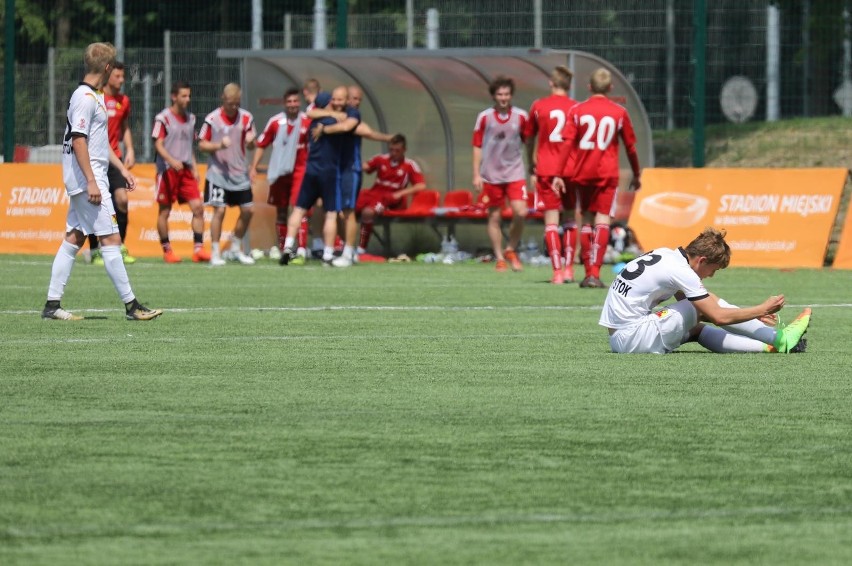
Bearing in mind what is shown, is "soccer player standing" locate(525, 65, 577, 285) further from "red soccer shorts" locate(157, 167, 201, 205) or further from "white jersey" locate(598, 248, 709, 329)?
"white jersey" locate(598, 248, 709, 329)

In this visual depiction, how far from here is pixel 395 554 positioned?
488 centimetres

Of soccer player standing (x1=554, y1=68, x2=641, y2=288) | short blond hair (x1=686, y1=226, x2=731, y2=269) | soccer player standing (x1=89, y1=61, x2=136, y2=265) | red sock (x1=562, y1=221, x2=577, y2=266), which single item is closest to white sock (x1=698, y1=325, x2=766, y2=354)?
short blond hair (x1=686, y1=226, x2=731, y2=269)

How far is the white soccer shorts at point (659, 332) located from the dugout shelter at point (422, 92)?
13.3 metres

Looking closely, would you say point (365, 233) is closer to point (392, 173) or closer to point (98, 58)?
point (392, 173)

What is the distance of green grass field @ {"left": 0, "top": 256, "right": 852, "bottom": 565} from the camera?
16.6 ft

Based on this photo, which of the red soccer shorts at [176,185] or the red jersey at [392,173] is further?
the red jersey at [392,173]

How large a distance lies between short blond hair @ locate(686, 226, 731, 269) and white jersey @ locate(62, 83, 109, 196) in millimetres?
4351

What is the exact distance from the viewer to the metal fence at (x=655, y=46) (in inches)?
915

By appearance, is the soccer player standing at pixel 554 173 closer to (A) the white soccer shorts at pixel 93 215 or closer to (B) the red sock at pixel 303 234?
(B) the red sock at pixel 303 234

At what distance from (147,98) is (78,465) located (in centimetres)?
2157

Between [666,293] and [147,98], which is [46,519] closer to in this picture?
[666,293]

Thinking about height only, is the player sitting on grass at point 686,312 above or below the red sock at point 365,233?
above

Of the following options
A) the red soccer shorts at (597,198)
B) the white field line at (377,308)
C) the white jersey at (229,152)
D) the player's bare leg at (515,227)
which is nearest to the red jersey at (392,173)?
the white jersey at (229,152)

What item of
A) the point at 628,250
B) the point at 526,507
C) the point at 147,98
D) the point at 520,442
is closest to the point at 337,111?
the point at 628,250
